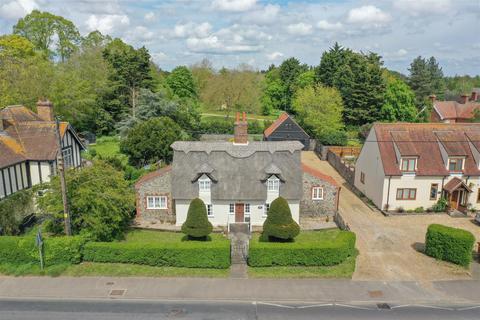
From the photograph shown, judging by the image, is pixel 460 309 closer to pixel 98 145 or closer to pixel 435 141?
pixel 435 141

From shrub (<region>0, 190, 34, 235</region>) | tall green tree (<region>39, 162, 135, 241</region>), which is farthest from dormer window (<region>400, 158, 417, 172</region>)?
shrub (<region>0, 190, 34, 235</region>)

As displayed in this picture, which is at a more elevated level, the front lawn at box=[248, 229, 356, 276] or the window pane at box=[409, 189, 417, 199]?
the window pane at box=[409, 189, 417, 199]

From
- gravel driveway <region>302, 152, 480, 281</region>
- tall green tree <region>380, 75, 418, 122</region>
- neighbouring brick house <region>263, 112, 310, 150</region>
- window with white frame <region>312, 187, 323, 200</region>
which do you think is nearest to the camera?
gravel driveway <region>302, 152, 480, 281</region>

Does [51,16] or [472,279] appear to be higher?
[51,16]

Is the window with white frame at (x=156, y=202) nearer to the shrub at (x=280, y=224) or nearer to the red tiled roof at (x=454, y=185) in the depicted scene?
the shrub at (x=280, y=224)

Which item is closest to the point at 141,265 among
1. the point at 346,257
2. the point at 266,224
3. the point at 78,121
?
the point at 266,224

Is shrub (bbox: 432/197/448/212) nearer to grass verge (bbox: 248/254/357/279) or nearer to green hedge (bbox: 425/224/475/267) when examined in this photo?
green hedge (bbox: 425/224/475/267)
